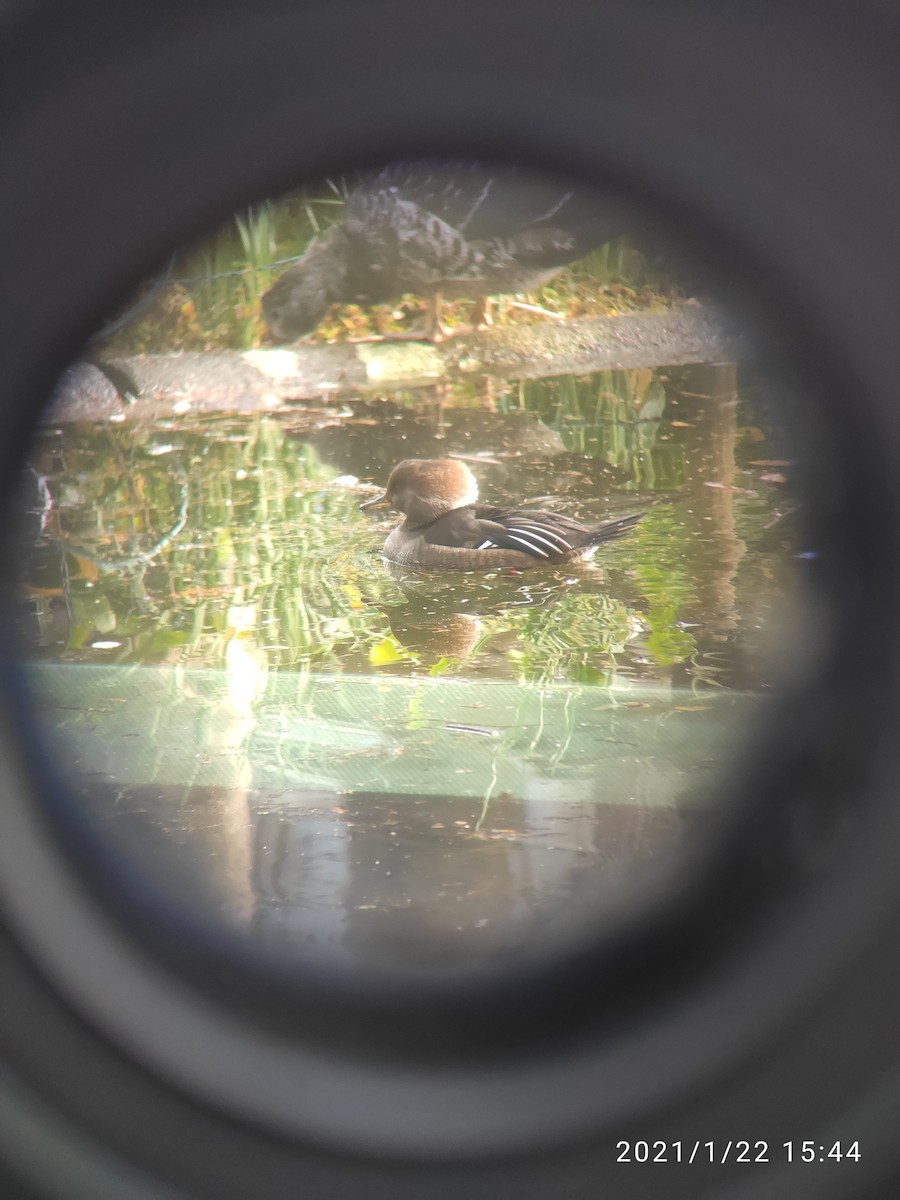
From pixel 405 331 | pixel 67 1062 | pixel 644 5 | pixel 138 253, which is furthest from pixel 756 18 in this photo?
pixel 67 1062

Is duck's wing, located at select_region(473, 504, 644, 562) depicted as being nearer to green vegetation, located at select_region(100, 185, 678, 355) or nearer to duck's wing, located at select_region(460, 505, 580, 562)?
duck's wing, located at select_region(460, 505, 580, 562)

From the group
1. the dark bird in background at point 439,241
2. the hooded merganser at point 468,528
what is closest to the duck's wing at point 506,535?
the hooded merganser at point 468,528

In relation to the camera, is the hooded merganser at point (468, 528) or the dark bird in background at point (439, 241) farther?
the hooded merganser at point (468, 528)

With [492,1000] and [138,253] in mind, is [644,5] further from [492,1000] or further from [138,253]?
[492,1000]

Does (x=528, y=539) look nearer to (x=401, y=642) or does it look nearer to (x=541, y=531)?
(x=541, y=531)

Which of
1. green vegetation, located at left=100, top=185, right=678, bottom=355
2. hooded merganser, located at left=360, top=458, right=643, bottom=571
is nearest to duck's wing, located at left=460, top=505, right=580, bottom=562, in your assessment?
hooded merganser, located at left=360, top=458, right=643, bottom=571

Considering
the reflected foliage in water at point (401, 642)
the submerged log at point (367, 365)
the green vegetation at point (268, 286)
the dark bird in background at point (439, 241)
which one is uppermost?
the dark bird in background at point (439, 241)

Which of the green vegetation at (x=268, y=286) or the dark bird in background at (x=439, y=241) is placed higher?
the dark bird in background at (x=439, y=241)

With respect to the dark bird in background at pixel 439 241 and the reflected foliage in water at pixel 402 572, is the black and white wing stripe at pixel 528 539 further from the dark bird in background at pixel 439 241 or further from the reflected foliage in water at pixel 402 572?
the dark bird in background at pixel 439 241
